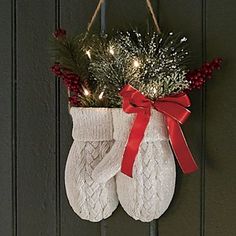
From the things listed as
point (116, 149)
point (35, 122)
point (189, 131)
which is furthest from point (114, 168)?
point (35, 122)

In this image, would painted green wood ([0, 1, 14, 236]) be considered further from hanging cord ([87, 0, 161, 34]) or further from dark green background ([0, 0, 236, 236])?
hanging cord ([87, 0, 161, 34])

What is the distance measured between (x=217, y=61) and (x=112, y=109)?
0.18 meters

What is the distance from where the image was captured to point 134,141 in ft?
2.63

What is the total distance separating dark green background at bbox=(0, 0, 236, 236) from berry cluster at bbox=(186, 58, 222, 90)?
3 cm

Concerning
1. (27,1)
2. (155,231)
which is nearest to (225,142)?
(155,231)

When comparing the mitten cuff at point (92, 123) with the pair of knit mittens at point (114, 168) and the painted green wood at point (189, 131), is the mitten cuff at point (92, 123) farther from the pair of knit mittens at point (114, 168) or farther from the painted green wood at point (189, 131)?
the painted green wood at point (189, 131)

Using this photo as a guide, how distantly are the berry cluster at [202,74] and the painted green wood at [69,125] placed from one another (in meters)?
0.25

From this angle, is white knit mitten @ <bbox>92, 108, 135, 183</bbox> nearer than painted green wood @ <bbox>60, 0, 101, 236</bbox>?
Yes

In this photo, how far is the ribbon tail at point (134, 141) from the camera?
800 mm

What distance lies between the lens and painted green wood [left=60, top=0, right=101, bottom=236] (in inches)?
38.1

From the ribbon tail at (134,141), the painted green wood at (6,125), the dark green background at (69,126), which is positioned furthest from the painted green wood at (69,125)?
the ribbon tail at (134,141)

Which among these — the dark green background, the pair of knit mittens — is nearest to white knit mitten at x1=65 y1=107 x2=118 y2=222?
the pair of knit mittens

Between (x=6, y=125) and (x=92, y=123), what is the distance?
0.27 metres

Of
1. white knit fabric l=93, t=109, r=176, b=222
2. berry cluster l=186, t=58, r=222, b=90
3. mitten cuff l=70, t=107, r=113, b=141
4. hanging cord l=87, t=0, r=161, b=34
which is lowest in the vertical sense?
white knit fabric l=93, t=109, r=176, b=222
